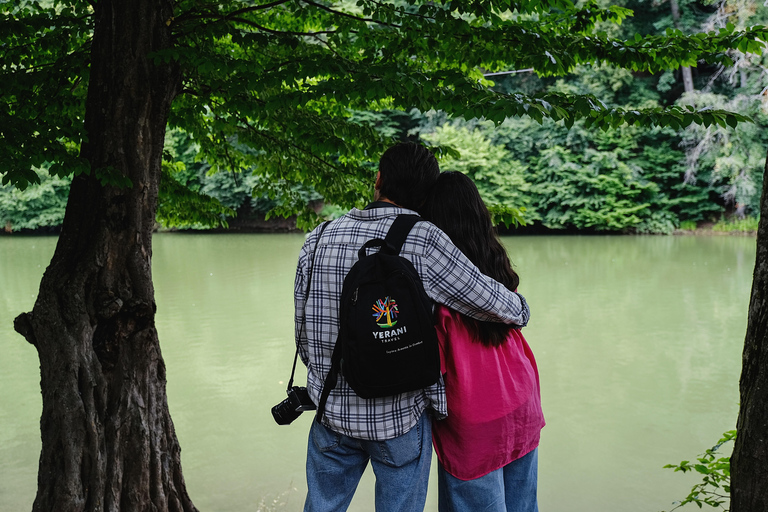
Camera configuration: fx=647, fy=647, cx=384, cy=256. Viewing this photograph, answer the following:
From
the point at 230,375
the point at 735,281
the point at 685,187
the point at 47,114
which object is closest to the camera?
the point at 47,114

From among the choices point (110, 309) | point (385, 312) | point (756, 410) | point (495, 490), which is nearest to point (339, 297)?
point (385, 312)

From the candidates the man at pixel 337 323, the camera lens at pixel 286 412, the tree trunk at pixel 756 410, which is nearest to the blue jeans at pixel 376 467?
the man at pixel 337 323

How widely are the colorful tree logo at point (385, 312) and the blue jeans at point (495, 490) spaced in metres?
0.47

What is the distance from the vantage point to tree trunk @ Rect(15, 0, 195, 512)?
7.78 ft

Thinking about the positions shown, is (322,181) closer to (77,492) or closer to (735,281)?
(77,492)

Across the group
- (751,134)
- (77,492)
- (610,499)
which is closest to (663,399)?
(610,499)

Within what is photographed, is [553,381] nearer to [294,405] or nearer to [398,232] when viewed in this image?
[294,405]

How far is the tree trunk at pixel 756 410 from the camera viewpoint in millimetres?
1347

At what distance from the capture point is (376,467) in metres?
1.57

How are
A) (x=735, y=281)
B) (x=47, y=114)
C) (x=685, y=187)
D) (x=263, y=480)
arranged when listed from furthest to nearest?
1. (x=685, y=187)
2. (x=735, y=281)
3. (x=263, y=480)
4. (x=47, y=114)

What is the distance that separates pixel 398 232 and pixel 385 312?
195 mm

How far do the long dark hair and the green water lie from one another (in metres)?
2.55

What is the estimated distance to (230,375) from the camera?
610cm

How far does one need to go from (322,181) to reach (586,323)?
5145 mm
